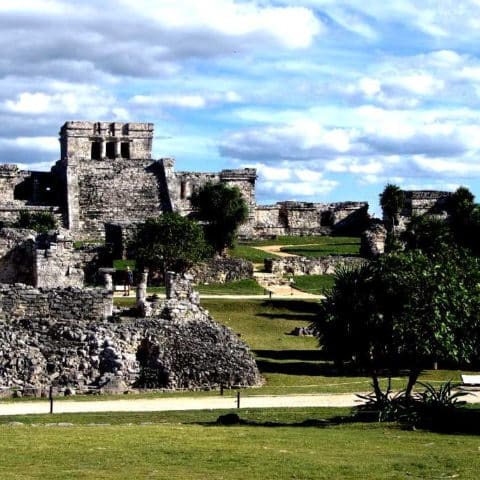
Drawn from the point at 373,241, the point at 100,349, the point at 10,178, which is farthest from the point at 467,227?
the point at 10,178

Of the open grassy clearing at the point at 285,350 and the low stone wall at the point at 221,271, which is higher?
the low stone wall at the point at 221,271

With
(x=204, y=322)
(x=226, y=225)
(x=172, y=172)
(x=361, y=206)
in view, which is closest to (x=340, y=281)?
(x=204, y=322)

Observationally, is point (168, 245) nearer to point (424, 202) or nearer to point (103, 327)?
point (103, 327)

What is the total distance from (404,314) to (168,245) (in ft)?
98.2

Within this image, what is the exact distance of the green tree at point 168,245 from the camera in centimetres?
5641

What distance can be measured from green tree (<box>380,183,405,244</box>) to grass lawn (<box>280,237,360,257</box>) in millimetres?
5211

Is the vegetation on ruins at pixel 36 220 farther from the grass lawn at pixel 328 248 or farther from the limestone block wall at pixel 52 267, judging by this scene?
the limestone block wall at pixel 52 267

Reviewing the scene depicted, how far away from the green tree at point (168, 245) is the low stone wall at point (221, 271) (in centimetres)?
71

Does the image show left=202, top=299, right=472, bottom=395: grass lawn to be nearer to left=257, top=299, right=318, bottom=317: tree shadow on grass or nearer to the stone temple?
left=257, top=299, right=318, bottom=317: tree shadow on grass

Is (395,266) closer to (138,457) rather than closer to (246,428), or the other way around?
(246,428)

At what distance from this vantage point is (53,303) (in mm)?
32094

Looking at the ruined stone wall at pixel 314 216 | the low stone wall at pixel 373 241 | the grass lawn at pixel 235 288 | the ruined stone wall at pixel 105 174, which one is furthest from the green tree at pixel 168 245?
the ruined stone wall at pixel 314 216

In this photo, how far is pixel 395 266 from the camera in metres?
28.9

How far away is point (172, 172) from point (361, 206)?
19.3 meters
